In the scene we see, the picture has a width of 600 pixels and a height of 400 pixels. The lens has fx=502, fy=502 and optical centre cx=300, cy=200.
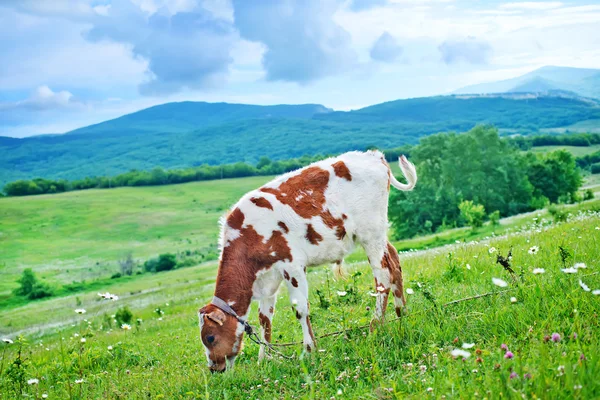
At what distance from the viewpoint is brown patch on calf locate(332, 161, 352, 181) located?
9038 millimetres

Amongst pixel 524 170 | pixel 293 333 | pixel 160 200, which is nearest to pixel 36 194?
pixel 160 200

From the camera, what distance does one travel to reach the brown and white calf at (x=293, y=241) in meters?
8.19

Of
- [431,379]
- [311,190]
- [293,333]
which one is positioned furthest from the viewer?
[293,333]

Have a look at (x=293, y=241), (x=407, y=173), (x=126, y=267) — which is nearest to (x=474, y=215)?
(x=407, y=173)

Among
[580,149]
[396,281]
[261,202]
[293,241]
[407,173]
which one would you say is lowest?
[396,281]

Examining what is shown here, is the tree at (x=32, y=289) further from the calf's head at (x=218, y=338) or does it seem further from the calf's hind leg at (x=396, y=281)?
the calf's hind leg at (x=396, y=281)

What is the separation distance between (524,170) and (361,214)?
74.2 meters

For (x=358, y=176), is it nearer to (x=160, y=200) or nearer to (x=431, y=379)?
(x=431, y=379)

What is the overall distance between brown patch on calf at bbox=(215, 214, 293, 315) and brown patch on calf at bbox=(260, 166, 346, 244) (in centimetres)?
56

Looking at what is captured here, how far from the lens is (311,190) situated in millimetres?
8758

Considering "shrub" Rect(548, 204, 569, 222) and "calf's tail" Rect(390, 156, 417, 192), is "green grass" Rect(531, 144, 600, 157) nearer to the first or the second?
"shrub" Rect(548, 204, 569, 222)

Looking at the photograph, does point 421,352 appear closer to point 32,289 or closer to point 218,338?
point 218,338

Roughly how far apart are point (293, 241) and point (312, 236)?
343mm

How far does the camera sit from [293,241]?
8.41 metres
